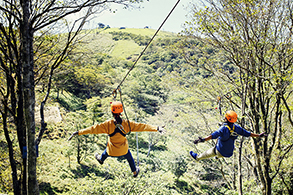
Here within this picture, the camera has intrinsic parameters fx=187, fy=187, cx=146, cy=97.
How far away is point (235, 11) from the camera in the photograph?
7.03m

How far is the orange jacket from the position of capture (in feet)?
13.1

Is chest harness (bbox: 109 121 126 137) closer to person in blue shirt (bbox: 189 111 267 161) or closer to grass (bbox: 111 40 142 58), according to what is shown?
person in blue shirt (bbox: 189 111 267 161)

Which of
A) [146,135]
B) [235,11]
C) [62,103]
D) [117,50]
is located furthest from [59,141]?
[117,50]

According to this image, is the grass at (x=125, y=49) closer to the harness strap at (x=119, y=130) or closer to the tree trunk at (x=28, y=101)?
the tree trunk at (x=28, y=101)

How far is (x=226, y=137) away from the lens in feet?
14.1

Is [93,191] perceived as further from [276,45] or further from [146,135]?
[146,135]

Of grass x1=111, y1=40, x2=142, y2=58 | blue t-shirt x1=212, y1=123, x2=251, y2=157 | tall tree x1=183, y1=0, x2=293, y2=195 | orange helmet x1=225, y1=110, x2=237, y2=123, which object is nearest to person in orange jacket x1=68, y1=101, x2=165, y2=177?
blue t-shirt x1=212, y1=123, x2=251, y2=157

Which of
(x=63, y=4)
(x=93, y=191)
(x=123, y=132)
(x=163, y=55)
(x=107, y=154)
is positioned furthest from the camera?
(x=163, y=55)

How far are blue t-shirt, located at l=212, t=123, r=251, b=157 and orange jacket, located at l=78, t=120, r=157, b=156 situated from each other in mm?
1537

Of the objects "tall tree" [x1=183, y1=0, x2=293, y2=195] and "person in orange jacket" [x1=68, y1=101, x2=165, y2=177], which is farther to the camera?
"tall tree" [x1=183, y1=0, x2=293, y2=195]

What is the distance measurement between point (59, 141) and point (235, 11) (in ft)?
61.4

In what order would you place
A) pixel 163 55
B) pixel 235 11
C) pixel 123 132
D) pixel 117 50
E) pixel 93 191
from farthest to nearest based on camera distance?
pixel 117 50 < pixel 163 55 < pixel 93 191 < pixel 235 11 < pixel 123 132

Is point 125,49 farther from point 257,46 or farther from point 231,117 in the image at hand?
point 231,117

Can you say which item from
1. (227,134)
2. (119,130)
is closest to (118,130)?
(119,130)
